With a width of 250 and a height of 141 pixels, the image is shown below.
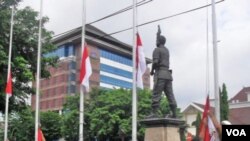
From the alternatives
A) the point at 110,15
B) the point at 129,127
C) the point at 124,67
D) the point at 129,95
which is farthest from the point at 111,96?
the point at 124,67

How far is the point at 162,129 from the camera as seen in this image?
13.6 meters

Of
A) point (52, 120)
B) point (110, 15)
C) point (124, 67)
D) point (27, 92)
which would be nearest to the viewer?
point (110, 15)

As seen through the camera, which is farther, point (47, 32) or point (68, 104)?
point (68, 104)

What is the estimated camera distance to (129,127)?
47.4m

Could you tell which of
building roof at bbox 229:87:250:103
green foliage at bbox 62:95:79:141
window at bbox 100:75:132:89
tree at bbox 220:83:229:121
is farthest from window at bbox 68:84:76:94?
tree at bbox 220:83:229:121

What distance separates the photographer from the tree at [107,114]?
158 ft

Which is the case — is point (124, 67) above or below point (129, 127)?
above

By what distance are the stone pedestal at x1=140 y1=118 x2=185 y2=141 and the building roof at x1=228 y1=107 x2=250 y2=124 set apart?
184 ft

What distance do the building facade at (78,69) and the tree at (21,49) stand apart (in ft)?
195

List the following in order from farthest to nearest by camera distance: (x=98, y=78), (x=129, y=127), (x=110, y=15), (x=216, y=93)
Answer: (x=98, y=78)
(x=129, y=127)
(x=110, y=15)
(x=216, y=93)

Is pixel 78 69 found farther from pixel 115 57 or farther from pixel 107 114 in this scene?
pixel 107 114

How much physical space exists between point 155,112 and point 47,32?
1419 centimetres

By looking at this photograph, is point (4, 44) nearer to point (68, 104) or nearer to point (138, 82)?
point (138, 82)

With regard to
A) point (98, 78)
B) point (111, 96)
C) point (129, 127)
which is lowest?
point (129, 127)
